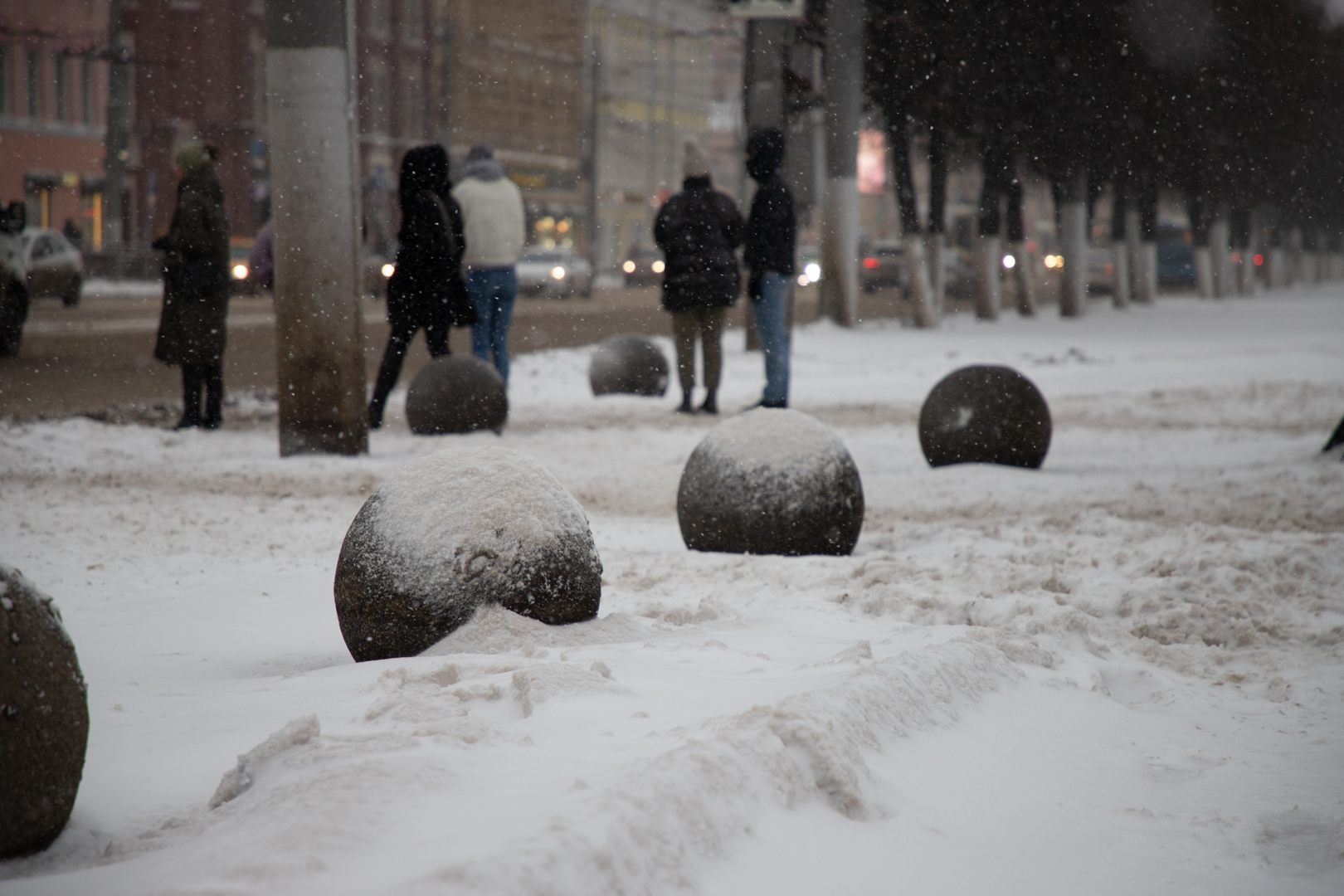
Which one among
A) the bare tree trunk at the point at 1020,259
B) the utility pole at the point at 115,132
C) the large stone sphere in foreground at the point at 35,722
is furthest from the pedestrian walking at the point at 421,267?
the utility pole at the point at 115,132

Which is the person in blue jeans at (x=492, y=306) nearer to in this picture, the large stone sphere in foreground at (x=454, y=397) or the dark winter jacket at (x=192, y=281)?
the large stone sphere in foreground at (x=454, y=397)

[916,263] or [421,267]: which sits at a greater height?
[916,263]

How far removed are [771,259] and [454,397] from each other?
2.91 metres

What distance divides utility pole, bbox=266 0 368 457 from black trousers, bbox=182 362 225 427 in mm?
1328

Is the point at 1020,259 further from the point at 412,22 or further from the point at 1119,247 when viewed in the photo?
the point at 412,22

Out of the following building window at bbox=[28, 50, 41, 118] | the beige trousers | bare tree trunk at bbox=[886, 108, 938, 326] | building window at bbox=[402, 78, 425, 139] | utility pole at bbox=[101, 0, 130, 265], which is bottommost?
the beige trousers

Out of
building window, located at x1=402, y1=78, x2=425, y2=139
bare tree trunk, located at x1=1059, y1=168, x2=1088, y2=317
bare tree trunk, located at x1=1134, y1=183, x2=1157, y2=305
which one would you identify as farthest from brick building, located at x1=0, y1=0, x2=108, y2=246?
bare tree trunk, located at x1=1134, y1=183, x2=1157, y2=305

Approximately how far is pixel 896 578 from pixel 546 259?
3426 centimetres

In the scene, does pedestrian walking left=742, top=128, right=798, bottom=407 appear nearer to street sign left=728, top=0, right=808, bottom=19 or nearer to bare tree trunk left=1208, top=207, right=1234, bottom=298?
street sign left=728, top=0, right=808, bottom=19

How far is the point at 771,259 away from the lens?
35.6ft

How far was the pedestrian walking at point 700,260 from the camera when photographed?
10758 mm

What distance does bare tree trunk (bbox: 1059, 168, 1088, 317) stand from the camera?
2878 centimetres

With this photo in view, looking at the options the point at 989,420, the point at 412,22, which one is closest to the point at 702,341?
the point at 989,420

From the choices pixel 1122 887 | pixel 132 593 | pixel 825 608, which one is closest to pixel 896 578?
pixel 825 608
